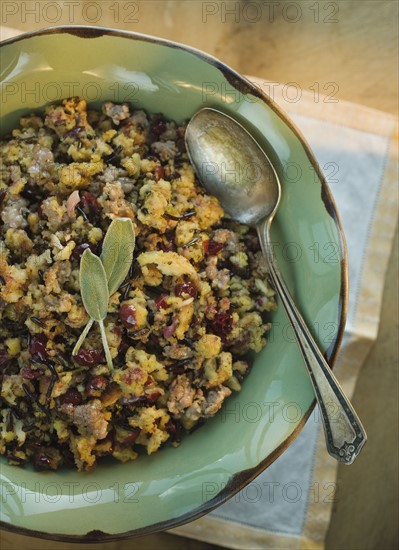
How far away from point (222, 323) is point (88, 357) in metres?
0.34

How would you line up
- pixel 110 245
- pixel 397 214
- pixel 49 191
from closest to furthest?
pixel 110 245
pixel 49 191
pixel 397 214

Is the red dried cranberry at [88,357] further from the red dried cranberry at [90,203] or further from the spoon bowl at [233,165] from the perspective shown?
the spoon bowl at [233,165]

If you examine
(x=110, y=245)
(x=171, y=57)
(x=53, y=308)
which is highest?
(x=171, y=57)

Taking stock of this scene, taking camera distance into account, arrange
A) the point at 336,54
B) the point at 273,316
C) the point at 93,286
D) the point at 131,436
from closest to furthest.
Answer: the point at 93,286 < the point at 131,436 < the point at 273,316 < the point at 336,54

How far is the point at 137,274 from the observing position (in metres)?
1.62

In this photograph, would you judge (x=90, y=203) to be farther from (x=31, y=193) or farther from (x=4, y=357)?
(x=4, y=357)

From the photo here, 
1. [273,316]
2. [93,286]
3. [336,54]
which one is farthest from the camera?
[336,54]

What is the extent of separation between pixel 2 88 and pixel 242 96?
2.10 ft

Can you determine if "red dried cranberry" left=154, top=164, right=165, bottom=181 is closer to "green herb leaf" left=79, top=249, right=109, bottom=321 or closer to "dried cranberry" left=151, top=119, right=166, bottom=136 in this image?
"dried cranberry" left=151, top=119, right=166, bottom=136

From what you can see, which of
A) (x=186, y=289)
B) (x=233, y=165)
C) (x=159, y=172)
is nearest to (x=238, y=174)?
(x=233, y=165)

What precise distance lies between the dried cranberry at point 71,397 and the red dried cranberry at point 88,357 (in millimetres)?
75

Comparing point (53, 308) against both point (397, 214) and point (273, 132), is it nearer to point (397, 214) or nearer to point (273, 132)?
point (273, 132)

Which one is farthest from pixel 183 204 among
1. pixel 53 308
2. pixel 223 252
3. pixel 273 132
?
pixel 53 308

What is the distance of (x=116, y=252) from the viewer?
61.2 inches
